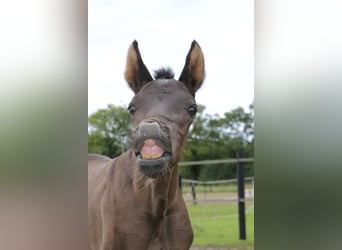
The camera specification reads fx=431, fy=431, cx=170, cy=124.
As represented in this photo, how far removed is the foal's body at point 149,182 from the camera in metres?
1.25

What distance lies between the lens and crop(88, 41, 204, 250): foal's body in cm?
125

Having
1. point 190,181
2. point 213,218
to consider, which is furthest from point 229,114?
point 213,218

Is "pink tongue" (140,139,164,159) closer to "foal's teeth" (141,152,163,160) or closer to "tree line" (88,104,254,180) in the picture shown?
"foal's teeth" (141,152,163,160)

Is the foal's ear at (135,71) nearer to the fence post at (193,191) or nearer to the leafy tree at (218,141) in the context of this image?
the leafy tree at (218,141)

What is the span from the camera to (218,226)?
1469 millimetres

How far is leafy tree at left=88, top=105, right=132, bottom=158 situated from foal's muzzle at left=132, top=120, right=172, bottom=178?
0.16 m

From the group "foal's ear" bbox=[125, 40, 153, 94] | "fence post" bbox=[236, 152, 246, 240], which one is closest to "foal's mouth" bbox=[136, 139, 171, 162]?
"foal's ear" bbox=[125, 40, 153, 94]

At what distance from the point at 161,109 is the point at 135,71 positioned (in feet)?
0.56

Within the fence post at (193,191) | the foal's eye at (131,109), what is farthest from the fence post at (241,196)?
the foal's eye at (131,109)

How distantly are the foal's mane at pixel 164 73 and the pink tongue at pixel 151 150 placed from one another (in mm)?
237

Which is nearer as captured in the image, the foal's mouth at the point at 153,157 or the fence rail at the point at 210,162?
the foal's mouth at the point at 153,157
